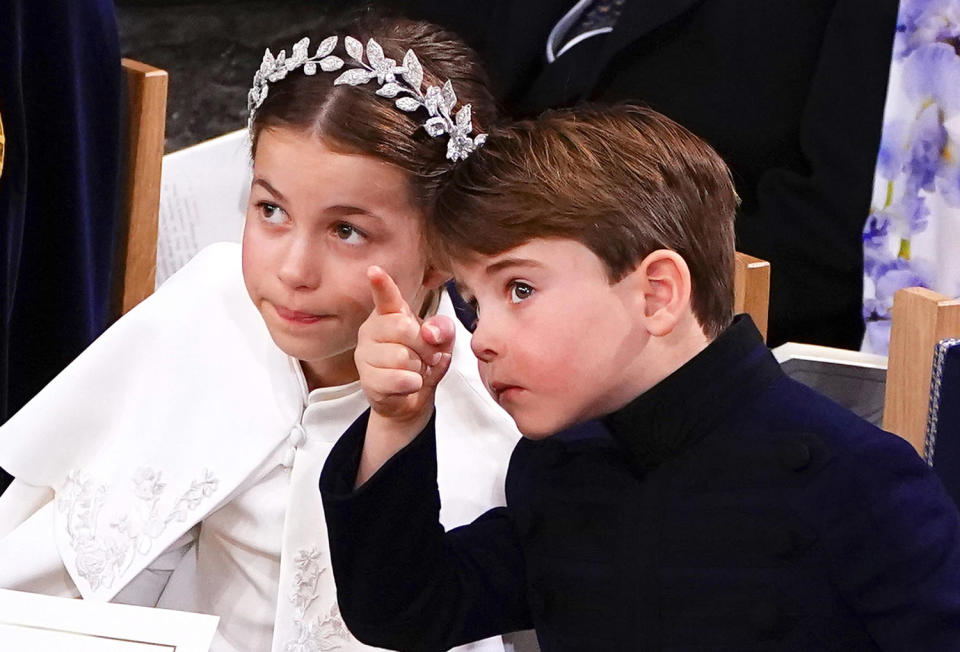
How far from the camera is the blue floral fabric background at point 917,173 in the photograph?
1.47 m

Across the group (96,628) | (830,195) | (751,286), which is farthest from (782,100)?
(96,628)

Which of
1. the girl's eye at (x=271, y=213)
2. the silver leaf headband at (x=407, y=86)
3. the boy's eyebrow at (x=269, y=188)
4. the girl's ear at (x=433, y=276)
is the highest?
the silver leaf headband at (x=407, y=86)

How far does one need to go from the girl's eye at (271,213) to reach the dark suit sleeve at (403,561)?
0.17 metres

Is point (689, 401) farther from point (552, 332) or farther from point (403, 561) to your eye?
point (403, 561)

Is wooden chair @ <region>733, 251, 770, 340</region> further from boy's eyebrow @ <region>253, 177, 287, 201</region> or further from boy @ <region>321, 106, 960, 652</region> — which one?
boy's eyebrow @ <region>253, 177, 287, 201</region>

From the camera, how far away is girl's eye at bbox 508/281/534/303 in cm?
84

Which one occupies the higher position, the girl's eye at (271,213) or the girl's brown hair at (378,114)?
the girl's brown hair at (378,114)

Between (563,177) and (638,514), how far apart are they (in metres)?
0.22

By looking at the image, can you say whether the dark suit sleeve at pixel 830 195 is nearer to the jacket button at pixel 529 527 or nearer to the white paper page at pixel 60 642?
the jacket button at pixel 529 527

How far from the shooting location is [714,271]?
0.88m

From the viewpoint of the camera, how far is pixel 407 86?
0.99m

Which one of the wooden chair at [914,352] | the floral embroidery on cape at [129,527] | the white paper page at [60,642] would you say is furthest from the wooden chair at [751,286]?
the white paper page at [60,642]

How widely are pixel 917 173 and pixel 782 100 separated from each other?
0.19 meters

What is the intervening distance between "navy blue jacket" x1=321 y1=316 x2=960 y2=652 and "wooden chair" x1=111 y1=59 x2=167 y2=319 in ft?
2.50
